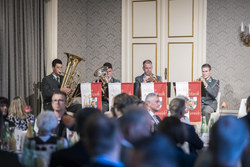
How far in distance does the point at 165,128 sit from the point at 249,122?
1.09m

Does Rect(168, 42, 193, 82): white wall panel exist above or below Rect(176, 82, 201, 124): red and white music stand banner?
above

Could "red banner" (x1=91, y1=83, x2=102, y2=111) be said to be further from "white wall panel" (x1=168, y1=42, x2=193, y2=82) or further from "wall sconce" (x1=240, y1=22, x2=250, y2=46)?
"wall sconce" (x1=240, y1=22, x2=250, y2=46)

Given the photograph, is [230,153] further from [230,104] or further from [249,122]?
[230,104]

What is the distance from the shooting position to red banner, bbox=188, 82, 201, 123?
5.79 meters

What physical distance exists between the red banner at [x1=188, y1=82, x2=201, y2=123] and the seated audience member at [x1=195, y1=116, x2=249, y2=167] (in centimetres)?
408

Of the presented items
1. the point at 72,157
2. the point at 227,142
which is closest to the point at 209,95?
the point at 72,157

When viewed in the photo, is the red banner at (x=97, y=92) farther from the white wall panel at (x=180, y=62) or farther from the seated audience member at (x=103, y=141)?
the seated audience member at (x=103, y=141)

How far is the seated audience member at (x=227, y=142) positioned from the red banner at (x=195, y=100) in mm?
4075

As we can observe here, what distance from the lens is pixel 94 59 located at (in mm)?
8453

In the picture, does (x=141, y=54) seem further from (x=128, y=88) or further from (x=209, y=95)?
(x=128, y=88)

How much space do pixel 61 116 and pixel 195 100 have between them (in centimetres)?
257

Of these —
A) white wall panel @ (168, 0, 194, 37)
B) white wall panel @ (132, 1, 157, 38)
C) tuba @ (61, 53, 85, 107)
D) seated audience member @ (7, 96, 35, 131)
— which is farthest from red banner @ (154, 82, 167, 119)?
white wall panel @ (132, 1, 157, 38)

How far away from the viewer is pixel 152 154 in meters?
1.30

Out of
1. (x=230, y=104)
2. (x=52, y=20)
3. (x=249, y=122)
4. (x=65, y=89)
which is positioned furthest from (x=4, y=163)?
(x=230, y=104)
